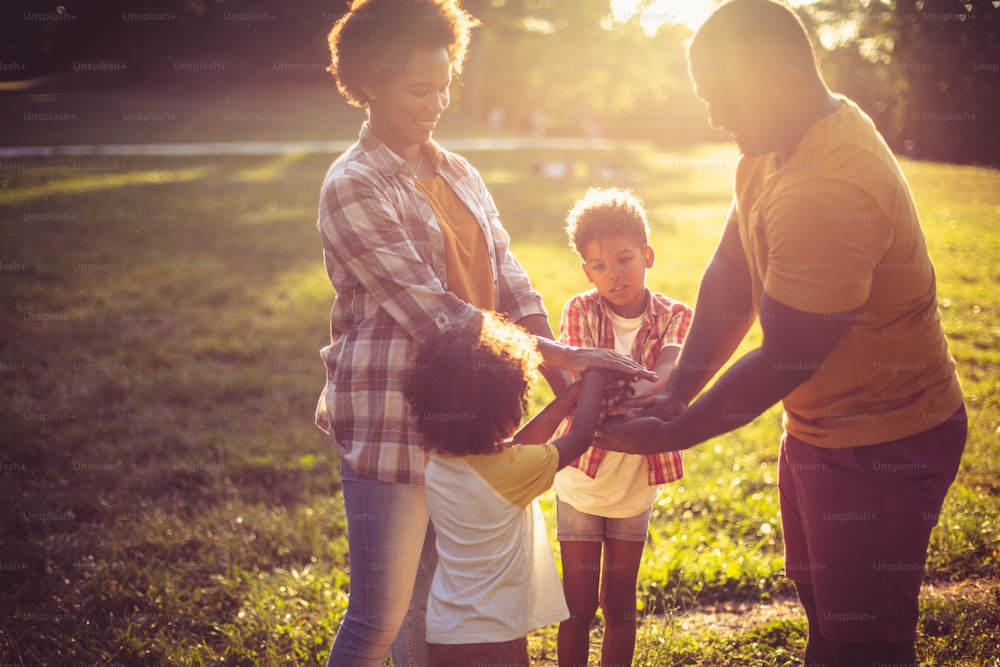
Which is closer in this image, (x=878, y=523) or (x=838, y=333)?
(x=838, y=333)

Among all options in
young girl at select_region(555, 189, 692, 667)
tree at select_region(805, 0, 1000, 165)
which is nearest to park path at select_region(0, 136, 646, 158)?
tree at select_region(805, 0, 1000, 165)

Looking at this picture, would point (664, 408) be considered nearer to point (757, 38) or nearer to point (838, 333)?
point (838, 333)

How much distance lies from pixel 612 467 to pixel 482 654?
2.97 feet

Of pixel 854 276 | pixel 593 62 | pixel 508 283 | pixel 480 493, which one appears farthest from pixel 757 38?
pixel 593 62

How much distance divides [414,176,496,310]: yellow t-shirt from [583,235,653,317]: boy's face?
1.49 feet

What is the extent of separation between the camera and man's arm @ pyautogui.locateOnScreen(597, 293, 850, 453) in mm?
2109

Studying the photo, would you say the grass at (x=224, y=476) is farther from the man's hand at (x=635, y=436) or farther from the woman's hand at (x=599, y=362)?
the woman's hand at (x=599, y=362)

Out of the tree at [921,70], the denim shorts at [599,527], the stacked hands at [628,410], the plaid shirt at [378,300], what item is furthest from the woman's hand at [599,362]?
the tree at [921,70]

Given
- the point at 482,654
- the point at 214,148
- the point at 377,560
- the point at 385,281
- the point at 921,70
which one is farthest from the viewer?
the point at 921,70

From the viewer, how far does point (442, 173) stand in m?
2.69

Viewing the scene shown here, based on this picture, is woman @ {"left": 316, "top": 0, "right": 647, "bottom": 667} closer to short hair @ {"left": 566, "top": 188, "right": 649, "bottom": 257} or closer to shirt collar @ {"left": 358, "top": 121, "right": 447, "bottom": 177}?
shirt collar @ {"left": 358, "top": 121, "right": 447, "bottom": 177}

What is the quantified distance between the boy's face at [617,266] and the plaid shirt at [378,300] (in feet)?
2.25

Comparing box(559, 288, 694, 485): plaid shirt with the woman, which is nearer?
the woman

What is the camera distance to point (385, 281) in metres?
2.36
